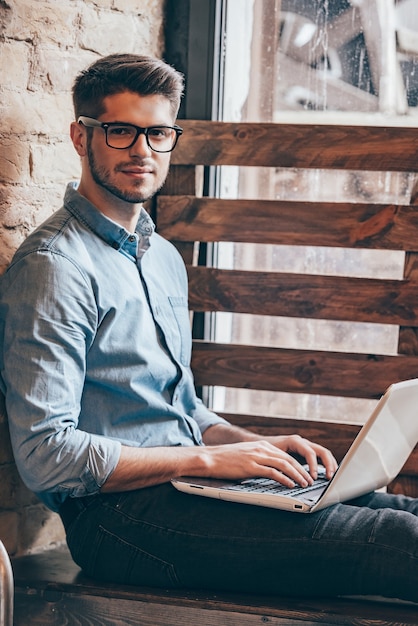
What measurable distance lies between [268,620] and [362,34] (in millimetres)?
1721

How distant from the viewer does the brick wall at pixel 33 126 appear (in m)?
2.21

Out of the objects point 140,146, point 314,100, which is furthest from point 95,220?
point 314,100

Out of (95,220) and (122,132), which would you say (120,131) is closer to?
(122,132)

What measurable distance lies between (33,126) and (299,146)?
2.58 feet

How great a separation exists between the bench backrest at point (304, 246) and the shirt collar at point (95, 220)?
57 cm

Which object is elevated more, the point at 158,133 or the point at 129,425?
the point at 158,133

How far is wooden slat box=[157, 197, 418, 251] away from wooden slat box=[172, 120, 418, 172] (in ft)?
0.37

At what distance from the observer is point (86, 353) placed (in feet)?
6.82

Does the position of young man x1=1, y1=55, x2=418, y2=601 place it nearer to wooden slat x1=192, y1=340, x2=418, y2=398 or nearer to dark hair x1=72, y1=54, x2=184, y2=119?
dark hair x1=72, y1=54, x2=184, y2=119

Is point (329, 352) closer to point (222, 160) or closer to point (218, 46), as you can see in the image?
point (222, 160)

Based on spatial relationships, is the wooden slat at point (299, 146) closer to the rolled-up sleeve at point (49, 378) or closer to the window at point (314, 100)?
the window at point (314, 100)

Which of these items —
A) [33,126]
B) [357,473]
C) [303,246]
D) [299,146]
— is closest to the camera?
[357,473]

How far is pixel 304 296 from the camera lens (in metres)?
2.71

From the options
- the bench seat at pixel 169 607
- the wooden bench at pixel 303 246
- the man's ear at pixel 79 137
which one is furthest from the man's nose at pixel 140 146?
the bench seat at pixel 169 607
